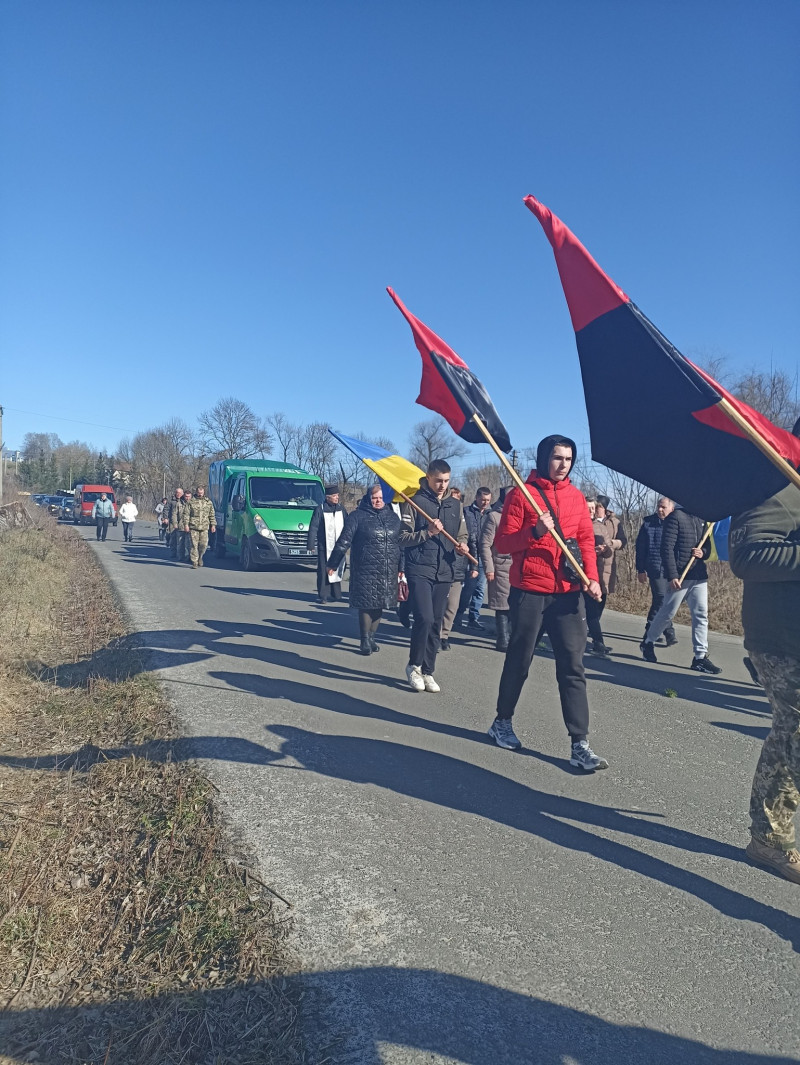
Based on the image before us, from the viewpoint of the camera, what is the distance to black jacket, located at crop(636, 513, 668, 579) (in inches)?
358

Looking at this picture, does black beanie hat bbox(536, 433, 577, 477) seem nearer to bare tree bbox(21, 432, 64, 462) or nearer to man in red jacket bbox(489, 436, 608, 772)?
man in red jacket bbox(489, 436, 608, 772)

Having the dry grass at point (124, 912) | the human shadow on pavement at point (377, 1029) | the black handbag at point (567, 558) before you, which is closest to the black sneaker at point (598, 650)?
the black handbag at point (567, 558)

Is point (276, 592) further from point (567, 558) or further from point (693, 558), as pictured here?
point (567, 558)

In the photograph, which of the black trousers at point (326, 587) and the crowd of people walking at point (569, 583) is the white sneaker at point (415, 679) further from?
the black trousers at point (326, 587)

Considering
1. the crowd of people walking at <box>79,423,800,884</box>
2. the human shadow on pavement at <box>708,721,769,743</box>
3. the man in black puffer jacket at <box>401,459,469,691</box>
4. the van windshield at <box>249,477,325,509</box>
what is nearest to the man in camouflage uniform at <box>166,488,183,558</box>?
the van windshield at <box>249,477,325,509</box>

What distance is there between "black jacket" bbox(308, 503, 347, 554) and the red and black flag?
16.8ft

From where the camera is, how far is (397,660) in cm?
834

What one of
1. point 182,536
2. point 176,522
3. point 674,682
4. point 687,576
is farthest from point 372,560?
point 182,536

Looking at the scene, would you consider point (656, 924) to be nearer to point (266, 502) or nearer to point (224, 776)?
point (224, 776)

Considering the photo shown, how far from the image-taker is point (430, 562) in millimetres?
7293

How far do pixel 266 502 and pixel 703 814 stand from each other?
16130mm

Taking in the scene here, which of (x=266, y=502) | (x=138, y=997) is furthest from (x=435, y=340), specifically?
(x=266, y=502)

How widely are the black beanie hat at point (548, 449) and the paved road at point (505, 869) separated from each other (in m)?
1.88

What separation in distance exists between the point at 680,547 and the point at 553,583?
4.28 metres
